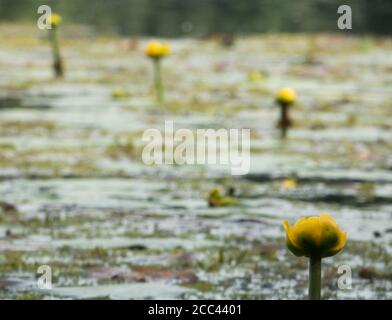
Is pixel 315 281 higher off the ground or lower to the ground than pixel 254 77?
lower

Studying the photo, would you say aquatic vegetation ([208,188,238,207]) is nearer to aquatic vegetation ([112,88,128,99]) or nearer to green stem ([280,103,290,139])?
green stem ([280,103,290,139])

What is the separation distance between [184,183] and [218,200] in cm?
60

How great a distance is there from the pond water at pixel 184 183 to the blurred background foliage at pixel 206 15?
3878 mm

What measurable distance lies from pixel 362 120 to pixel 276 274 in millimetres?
3781

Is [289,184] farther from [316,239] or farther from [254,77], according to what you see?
[254,77]

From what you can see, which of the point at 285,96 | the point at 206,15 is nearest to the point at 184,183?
the point at 285,96

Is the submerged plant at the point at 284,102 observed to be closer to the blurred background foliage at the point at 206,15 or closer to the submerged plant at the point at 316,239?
the submerged plant at the point at 316,239

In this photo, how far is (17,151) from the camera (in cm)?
599

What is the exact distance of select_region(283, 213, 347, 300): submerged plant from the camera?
2.43 meters

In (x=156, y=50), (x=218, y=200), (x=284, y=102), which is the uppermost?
(x=156, y=50)

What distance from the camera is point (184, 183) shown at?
5246 millimetres
